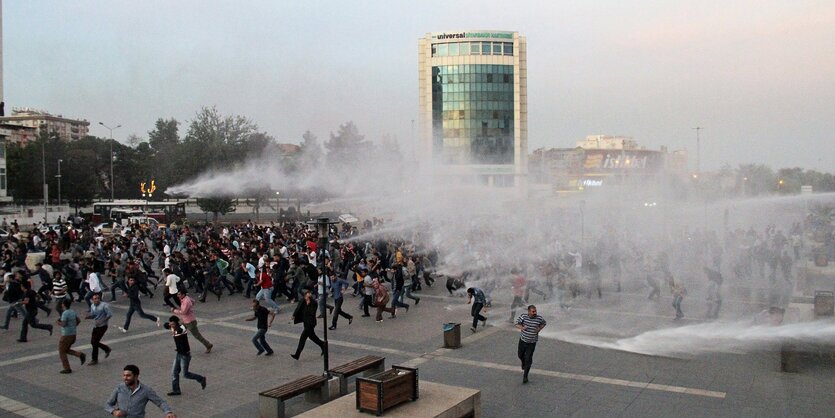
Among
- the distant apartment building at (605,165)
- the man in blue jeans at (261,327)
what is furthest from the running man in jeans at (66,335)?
the distant apartment building at (605,165)

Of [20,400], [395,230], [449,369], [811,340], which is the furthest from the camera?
[395,230]

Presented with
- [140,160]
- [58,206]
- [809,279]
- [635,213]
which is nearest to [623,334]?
[809,279]

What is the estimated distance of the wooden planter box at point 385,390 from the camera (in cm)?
818

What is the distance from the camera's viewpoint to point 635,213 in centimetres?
3947

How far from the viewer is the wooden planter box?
818 cm

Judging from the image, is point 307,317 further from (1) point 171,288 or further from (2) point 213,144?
(2) point 213,144

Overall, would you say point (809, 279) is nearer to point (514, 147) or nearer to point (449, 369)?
point (449, 369)

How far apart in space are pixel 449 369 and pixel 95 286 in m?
11.1

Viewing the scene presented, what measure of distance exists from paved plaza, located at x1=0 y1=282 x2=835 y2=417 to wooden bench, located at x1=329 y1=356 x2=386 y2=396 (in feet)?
2.40

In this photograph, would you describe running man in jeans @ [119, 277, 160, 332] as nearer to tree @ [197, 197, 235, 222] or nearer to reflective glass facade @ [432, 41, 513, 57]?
tree @ [197, 197, 235, 222]

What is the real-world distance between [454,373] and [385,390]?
13.0 feet

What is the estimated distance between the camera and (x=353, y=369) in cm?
1048

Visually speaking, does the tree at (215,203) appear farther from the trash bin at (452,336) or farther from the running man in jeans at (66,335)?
the trash bin at (452,336)

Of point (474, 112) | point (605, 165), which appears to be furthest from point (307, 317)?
point (605, 165)
